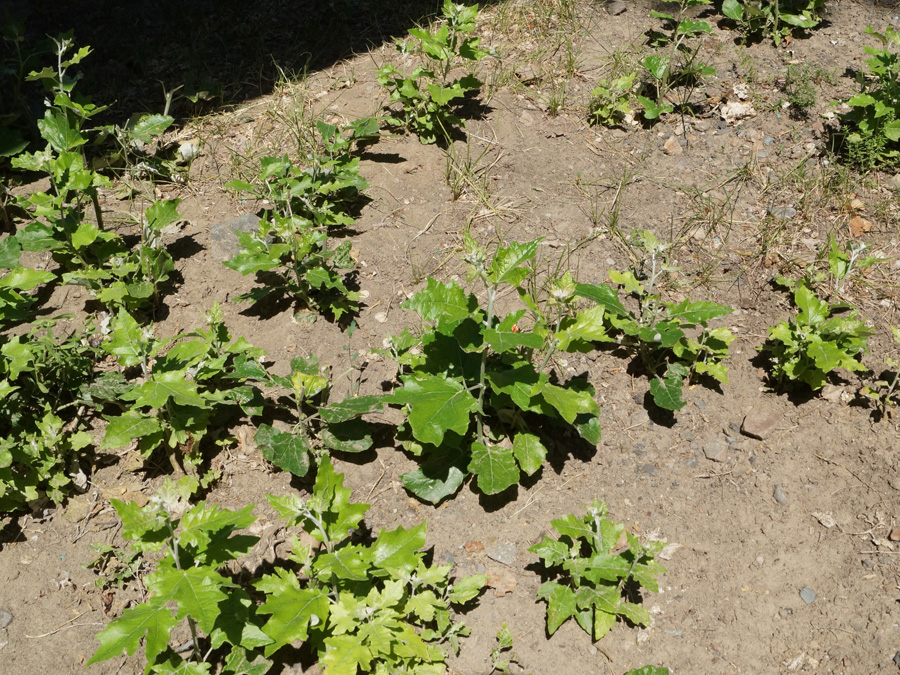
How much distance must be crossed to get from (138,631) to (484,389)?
154cm

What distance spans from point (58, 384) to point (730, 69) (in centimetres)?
445

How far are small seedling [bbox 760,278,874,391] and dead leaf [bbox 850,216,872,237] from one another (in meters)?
0.81

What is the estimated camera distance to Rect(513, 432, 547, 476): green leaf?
2977 millimetres

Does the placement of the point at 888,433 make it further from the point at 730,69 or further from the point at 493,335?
the point at 730,69

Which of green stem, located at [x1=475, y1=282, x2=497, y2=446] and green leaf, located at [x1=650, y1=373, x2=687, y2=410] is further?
green leaf, located at [x1=650, y1=373, x2=687, y2=410]

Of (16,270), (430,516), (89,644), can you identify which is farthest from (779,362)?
(16,270)

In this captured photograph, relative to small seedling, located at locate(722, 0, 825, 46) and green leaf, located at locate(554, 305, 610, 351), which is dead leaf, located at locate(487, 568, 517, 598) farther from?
small seedling, located at locate(722, 0, 825, 46)

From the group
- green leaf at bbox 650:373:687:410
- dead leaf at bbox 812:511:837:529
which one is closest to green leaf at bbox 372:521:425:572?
green leaf at bbox 650:373:687:410

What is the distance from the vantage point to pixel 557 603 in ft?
8.88

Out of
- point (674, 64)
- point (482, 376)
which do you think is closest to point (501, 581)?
point (482, 376)

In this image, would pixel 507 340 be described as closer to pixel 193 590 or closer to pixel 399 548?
pixel 399 548

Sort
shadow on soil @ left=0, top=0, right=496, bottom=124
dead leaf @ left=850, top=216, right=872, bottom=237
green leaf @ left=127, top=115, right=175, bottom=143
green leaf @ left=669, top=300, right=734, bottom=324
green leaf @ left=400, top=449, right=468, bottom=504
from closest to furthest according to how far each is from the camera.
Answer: green leaf @ left=400, top=449, right=468, bottom=504 → green leaf @ left=669, top=300, right=734, bottom=324 → dead leaf @ left=850, top=216, right=872, bottom=237 → green leaf @ left=127, top=115, right=175, bottom=143 → shadow on soil @ left=0, top=0, right=496, bottom=124

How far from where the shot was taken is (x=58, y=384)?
10.7 feet

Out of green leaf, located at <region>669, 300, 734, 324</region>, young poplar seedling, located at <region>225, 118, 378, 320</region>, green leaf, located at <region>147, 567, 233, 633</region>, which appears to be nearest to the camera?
green leaf, located at <region>147, 567, 233, 633</region>
